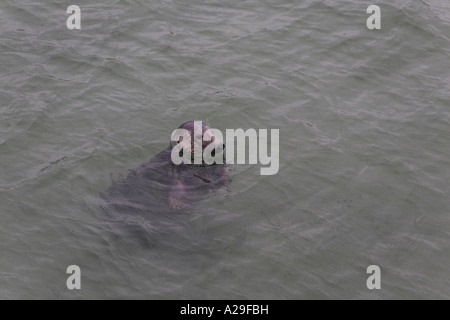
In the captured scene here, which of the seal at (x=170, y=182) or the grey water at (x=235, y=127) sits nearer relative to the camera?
the grey water at (x=235, y=127)

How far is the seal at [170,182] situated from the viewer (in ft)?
30.3

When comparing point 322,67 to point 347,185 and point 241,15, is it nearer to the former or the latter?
point 241,15

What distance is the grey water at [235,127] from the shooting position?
860 centimetres

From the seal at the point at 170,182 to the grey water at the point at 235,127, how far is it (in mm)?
232

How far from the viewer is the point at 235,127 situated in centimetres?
1142

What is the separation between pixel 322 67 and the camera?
12.9m

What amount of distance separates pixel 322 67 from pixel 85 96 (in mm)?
4650

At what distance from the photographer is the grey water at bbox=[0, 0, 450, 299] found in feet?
28.2

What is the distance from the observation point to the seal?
9.23m

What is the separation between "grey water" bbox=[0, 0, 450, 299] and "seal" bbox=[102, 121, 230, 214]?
9.1 inches

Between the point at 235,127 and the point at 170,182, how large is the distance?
245cm

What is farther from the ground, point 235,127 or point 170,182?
point 235,127

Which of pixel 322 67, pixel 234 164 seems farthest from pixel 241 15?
pixel 234 164

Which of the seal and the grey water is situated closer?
the grey water
